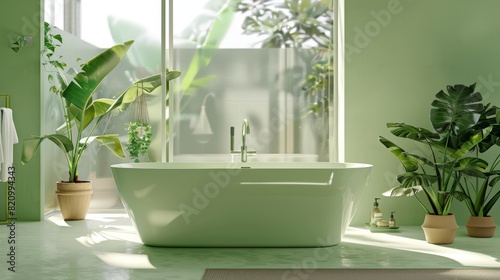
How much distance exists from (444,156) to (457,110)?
357 millimetres

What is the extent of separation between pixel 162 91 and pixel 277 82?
1.03 meters

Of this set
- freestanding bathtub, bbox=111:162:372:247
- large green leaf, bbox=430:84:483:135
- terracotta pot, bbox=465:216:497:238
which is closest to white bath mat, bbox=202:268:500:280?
freestanding bathtub, bbox=111:162:372:247

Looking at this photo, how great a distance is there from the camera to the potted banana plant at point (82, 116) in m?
5.23

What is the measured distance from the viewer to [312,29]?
5609mm

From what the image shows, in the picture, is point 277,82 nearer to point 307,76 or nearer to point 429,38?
point 307,76

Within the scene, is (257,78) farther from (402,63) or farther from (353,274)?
(353,274)

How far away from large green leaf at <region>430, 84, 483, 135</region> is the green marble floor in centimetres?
85

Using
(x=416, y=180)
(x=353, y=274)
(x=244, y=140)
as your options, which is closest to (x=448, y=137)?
(x=416, y=180)

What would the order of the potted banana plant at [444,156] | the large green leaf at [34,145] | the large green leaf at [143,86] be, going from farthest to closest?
the large green leaf at [143,86] → the large green leaf at [34,145] → the potted banana plant at [444,156]

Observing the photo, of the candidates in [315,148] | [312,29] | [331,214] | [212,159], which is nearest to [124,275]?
[331,214]

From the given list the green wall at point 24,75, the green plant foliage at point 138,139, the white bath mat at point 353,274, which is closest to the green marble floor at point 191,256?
the white bath mat at point 353,274

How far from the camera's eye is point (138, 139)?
5750mm

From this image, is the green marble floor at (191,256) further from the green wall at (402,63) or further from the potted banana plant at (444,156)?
the green wall at (402,63)

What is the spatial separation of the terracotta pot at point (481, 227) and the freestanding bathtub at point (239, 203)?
1.16 meters
